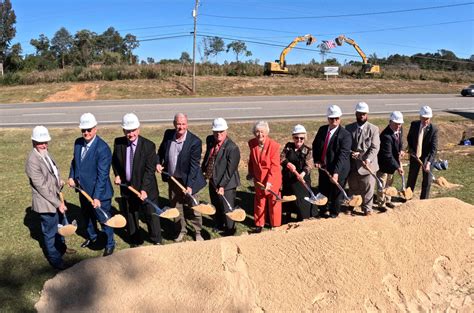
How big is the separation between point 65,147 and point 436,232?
9328 mm

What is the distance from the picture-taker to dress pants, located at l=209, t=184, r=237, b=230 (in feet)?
19.3

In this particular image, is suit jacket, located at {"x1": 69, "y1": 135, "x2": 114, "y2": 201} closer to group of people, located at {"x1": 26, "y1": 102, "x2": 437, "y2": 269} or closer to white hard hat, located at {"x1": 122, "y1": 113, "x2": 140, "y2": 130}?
group of people, located at {"x1": 26, "y1": 102, "x2": 437, "y2": 269}

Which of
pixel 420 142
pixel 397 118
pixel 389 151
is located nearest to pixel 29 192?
pixel 389 151

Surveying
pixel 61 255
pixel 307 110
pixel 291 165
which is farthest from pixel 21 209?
pixel 307 110

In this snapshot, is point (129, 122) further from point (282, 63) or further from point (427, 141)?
point (282, 63)

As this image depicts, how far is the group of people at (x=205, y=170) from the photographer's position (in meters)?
5.04

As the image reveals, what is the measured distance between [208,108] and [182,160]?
12.5 meters

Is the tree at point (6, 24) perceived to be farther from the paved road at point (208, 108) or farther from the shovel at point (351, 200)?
the shovel at point (351, 200)

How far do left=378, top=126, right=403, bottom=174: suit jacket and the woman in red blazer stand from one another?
6.36ft

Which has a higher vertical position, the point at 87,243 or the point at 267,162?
the point at 267,162

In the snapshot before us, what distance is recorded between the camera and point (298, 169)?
20.1ft

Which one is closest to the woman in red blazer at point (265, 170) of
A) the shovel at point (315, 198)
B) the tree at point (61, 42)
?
the shovel at point (315, 198)

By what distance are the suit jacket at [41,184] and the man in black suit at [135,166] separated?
0.76 metres

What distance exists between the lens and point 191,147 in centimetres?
549
